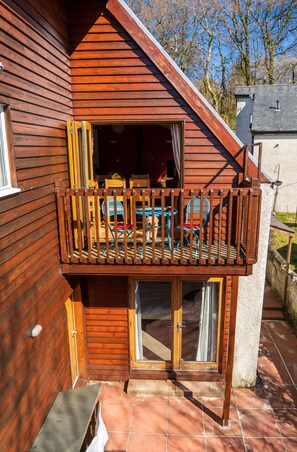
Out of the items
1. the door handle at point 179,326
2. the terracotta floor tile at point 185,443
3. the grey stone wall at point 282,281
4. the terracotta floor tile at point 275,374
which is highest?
the door handle at point 179,326

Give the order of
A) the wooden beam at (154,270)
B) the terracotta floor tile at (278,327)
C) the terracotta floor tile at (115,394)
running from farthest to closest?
the terracotta floor tile at (278,327)
the terracotta floor tile at (115,394)
the wooden beam at (154,270)

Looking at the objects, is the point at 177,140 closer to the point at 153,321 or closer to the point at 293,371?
the point at 153,321

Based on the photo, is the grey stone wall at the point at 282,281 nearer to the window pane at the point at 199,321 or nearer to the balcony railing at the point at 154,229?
the window pane at the point at 199,321

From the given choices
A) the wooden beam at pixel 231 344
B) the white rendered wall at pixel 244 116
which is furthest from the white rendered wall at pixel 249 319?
the white rendered wall at pixel 244 116

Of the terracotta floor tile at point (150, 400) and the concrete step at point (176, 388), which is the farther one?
the concrete step at point (176, 388)

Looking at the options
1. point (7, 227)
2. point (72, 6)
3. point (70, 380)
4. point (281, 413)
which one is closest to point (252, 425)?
point (281, 413)

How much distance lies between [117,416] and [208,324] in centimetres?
244

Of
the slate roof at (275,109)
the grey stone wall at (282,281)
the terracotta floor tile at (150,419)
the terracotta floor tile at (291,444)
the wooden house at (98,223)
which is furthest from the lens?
the slate roof at (275,109)

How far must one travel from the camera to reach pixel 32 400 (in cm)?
423

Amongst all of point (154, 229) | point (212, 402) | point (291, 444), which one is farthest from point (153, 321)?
point (291, 444)

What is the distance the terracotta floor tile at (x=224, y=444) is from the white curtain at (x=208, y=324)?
4.99 feet

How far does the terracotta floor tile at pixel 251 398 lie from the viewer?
6414 mm

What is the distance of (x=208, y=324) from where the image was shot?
6.76 m

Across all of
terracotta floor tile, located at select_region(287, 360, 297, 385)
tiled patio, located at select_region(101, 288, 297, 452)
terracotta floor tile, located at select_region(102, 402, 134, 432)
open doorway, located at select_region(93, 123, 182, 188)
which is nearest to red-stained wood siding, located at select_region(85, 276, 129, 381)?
tiled patio, located at select_region(101, 288, 297, 452)
